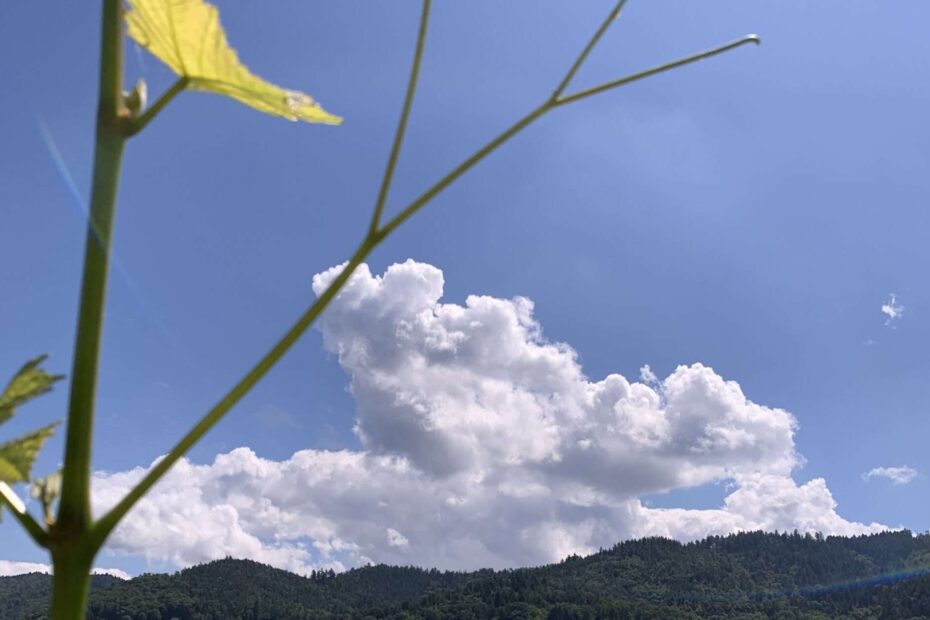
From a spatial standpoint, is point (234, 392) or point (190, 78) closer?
point (234, 392)

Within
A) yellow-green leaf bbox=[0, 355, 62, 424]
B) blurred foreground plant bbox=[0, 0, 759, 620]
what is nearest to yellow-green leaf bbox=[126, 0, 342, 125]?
blurred foreground plant bbox=[0, 0, 759, 620]

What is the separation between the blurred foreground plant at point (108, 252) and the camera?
0.75 metres

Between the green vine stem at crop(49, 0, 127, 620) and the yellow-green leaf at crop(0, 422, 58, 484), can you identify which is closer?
the green vine stem at crop(49, 0, 127, 620)

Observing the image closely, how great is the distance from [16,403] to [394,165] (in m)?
0.48

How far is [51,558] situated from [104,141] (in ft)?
1.33

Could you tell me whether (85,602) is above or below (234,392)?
below

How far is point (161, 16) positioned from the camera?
82 cm

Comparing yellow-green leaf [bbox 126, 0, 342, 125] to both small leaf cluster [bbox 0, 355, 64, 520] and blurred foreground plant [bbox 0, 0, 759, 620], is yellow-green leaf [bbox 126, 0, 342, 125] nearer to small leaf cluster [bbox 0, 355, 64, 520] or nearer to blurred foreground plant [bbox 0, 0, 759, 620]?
blurred foreground plant [bbox 0, 0, 759, 620]

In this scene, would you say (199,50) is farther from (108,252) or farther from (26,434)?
(26,434)

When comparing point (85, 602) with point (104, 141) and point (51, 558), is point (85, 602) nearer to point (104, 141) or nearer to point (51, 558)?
point (51, 558)

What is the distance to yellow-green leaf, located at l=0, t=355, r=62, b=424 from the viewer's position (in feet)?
2.78

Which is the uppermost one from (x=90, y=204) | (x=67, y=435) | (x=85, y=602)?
(x=90, y=204)

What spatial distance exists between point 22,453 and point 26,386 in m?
0.07

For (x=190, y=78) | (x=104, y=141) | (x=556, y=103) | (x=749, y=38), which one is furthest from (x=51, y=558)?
(x=749, y=38)
